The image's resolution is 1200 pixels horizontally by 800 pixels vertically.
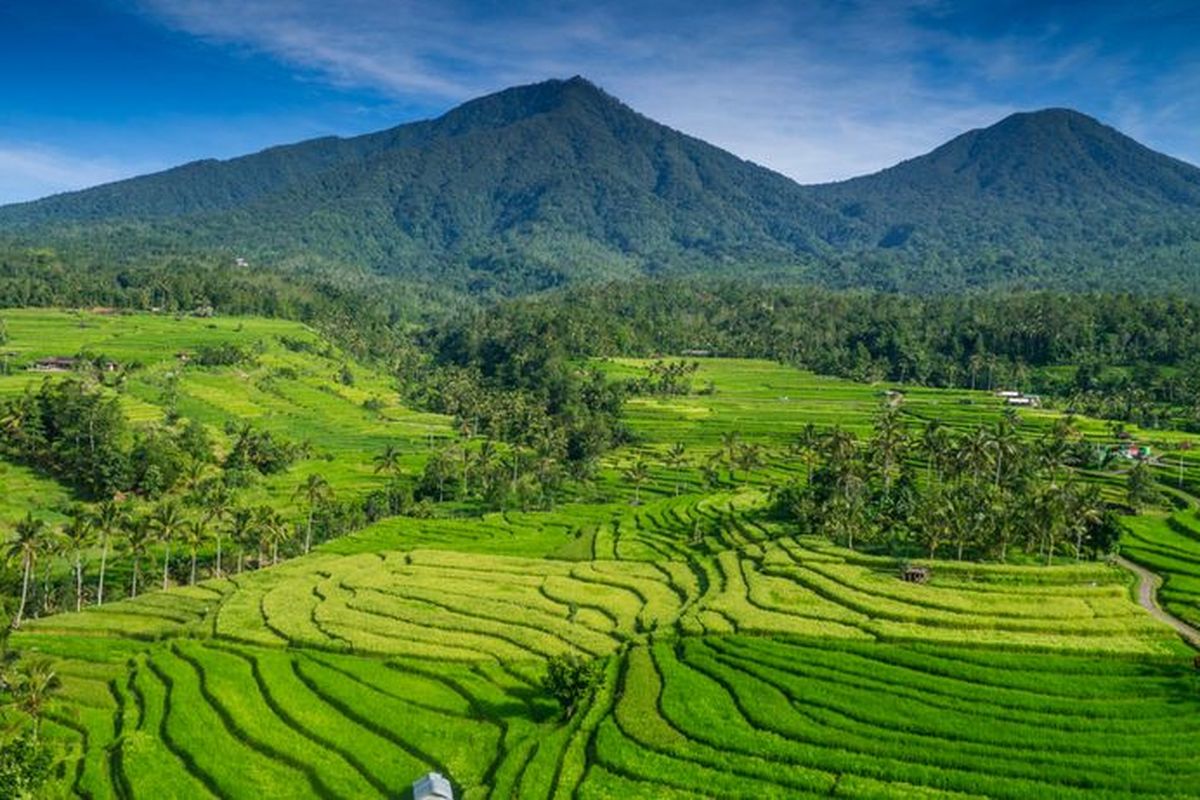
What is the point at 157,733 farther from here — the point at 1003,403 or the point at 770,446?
the point at 1003,403

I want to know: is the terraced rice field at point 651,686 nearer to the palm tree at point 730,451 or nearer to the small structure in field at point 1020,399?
the palm tree at point 730,451

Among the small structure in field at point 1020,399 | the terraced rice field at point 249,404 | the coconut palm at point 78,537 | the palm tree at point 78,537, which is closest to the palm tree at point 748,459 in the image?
the terraced rice field at point 249,404

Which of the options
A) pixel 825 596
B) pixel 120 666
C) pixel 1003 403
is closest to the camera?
pixel 120 666

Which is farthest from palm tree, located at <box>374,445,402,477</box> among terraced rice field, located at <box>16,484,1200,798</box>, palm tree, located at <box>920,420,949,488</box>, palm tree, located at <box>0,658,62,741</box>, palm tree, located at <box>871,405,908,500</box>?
palm tree, located at <box>0,658,62,741</box>

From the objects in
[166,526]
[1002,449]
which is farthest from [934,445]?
[166,526]

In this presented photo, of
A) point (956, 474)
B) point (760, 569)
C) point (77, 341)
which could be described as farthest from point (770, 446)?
point (77, 341)
